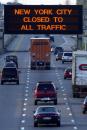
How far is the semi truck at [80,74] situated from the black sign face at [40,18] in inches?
114

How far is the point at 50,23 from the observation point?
66.3 m

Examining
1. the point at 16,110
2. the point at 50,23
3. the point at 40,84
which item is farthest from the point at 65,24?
the point at 16,110

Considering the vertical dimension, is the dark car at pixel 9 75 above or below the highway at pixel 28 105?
above

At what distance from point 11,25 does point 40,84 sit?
5569mm

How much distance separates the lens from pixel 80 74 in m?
69.1

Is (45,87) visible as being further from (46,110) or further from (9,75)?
(9,75)

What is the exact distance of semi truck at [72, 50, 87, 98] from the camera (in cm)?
6875

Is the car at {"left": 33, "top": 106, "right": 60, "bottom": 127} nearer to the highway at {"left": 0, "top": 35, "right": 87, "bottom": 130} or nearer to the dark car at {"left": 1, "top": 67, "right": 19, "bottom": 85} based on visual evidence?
the highway at {"left": 0, "top": 35, "right": 87, "bottom": 130}

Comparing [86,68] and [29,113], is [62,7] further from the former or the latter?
[29,113]

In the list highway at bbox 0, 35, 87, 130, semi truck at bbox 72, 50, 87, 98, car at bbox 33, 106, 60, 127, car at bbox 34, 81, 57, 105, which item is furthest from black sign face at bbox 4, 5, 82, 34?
car at bbox 33, 106, 60, 127

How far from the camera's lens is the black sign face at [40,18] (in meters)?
66.1

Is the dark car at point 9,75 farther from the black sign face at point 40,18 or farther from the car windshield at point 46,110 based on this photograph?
the car windshield at point 46,110

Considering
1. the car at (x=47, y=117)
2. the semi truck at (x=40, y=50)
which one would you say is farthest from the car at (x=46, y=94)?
the semi truck at (x=40, y=50)

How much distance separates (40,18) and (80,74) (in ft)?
19.1
